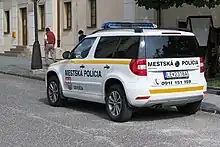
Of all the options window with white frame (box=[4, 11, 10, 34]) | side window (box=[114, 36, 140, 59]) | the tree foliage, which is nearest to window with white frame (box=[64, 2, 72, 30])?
window with white frame (box=[4, 11, 10, 34])

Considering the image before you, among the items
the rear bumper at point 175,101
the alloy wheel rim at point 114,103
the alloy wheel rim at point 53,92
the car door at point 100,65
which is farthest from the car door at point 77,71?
the rear bumper at point 175,101

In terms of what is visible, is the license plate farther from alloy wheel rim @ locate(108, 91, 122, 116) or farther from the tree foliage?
the tree foliage

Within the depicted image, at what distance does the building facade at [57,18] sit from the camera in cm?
2339

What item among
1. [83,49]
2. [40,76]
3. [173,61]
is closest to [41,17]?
[40,76]

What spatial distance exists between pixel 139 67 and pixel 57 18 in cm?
1910

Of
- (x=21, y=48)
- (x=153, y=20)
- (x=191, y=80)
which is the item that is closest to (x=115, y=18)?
(x=153, y=20)

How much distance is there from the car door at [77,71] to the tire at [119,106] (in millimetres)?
1049

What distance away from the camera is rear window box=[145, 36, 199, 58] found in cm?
888

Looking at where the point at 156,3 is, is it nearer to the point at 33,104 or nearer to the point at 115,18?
the point at 33,104

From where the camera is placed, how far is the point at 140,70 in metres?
8.73

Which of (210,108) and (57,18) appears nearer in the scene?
(210,108)

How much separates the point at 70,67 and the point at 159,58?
2.53m

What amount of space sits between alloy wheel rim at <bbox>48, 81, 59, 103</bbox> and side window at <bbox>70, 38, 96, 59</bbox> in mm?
1038

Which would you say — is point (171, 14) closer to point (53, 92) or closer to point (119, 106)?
point (53, 92)
